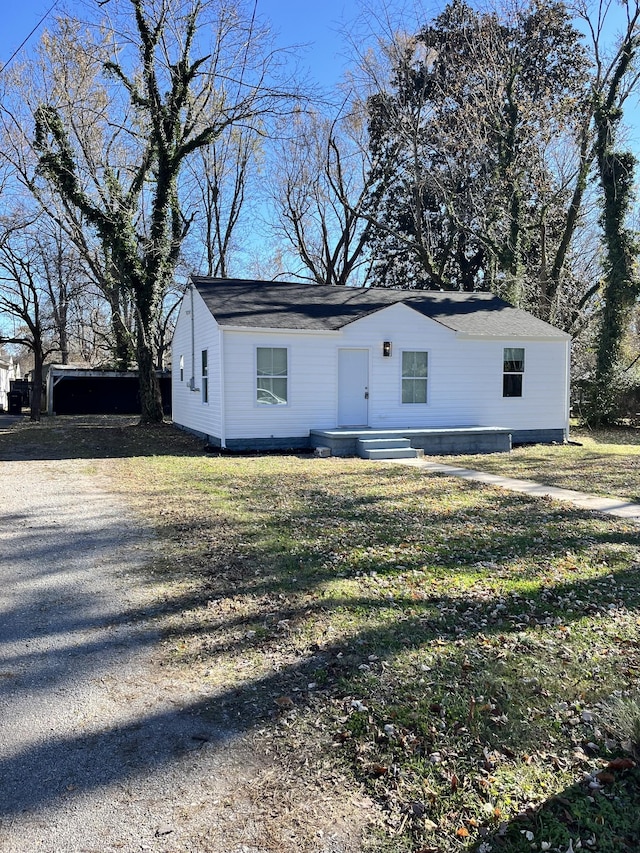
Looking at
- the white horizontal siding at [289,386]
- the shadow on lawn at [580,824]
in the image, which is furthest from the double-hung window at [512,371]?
the shadow on lawn at [580,824]

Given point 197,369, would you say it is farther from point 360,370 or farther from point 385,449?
point 385,449

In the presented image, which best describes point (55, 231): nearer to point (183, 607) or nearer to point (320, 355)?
point (320, 355)

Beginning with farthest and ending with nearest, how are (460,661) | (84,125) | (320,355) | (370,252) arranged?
(370,252)
(84,125)
(320,355)
(460,661)

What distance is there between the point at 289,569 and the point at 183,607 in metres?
1.03

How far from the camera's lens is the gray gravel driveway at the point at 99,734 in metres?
2.06

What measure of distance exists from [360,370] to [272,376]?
2.09 metres

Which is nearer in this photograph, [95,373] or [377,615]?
[377,615]

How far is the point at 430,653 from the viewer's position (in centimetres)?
338

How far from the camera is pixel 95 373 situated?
24.8m

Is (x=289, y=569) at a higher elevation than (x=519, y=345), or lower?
lower

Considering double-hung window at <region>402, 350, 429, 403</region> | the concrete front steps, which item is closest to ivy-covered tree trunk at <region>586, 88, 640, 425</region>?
double-hung window at <region>402, 350, 429, 403</region>

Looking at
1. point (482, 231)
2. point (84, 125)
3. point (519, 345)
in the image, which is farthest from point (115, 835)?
point (482, 231)

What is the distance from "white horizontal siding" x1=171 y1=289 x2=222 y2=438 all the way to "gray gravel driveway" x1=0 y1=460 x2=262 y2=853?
8.13 m

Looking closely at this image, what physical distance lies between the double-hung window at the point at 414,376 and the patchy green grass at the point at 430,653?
6.98 meters
